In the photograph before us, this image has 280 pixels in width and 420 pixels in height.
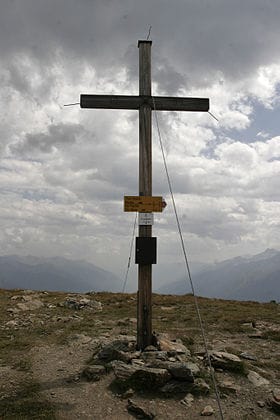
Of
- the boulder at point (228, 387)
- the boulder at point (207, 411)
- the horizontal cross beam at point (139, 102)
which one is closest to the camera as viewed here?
the boulder at point (207, 411)

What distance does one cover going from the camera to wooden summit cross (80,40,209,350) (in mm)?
9430

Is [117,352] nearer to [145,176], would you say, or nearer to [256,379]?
[256,379]

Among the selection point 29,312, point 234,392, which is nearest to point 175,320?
point 29,312

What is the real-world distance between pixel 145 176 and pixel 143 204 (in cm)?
80

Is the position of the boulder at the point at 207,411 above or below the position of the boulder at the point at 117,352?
below

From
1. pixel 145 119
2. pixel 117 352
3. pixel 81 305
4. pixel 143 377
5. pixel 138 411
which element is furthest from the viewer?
pixel 81 305

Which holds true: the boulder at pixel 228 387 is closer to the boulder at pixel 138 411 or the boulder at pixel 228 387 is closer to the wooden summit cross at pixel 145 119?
the boulder at pixel 138 411

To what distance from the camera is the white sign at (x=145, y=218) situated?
9.45 m

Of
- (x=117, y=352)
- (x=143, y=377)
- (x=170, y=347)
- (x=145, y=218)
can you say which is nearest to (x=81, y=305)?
(x=117, y=352)

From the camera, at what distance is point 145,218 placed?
31.0ft

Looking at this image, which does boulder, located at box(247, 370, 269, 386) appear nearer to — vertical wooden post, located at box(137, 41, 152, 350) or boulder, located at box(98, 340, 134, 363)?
vertical wooden post, located at box(137, 41, 152, 350)

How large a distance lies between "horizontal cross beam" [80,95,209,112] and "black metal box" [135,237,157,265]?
3.83 meters

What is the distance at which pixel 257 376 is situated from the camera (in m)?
8.44

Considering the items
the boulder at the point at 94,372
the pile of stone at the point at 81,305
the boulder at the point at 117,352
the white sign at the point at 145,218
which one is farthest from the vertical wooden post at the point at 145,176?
the pile of stone at the point at 81,305
